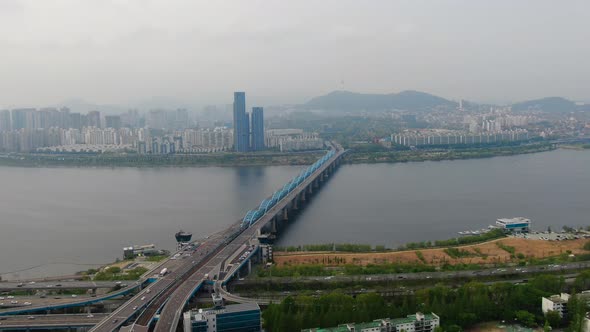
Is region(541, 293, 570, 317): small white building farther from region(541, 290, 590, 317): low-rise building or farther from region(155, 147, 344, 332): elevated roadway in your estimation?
region(155, 147, 344, 332): elevated roadway

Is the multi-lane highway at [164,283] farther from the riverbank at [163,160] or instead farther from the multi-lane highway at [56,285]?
the riverbank at [163,160]

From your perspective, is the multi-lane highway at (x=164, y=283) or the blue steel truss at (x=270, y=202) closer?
the multi-lane highway at (x=164, y=283)

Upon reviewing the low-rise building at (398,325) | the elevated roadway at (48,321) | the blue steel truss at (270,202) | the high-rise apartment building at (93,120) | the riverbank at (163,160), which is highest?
the high-rise apartment building at (93,120)

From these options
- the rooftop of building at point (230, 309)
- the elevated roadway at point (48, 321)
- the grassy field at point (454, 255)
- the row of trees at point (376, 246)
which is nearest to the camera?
the rooftop of building at point (230, 309)

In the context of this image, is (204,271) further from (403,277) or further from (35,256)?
(35,256)

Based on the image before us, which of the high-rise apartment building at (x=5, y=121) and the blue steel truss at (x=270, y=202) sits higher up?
the high-rise apartment building at (x=5, y=121)

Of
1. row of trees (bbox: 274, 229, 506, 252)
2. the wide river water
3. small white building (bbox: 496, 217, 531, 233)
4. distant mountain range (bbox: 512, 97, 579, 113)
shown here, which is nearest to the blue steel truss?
the wide river water

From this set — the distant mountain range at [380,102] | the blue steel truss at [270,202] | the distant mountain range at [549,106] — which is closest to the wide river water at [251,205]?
the blue steel truss at [270,202]

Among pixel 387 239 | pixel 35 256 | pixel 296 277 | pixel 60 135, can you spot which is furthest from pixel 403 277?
pixel 60 135
